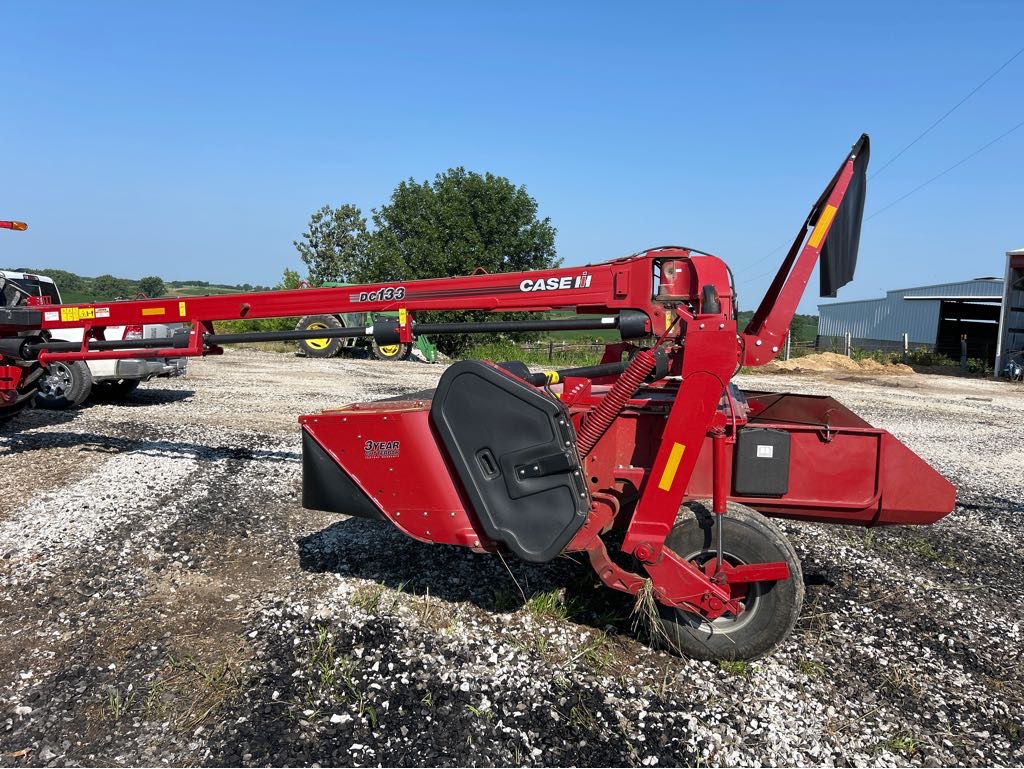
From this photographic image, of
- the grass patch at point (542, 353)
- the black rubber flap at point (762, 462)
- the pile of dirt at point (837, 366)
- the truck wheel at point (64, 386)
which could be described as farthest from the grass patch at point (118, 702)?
the pile of dirt at point (837, 366)

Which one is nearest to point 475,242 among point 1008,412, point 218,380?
point 218,380

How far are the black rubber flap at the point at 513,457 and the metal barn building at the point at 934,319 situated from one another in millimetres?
29058

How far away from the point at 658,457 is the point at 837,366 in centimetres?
2476

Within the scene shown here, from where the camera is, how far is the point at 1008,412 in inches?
561

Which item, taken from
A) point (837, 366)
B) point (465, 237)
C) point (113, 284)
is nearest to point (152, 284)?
point (113, 284)

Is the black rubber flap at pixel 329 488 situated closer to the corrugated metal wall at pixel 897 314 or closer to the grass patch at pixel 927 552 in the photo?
the grass patch at pixel 927 552

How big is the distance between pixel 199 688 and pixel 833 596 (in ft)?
13.4

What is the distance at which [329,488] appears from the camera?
4047 mm

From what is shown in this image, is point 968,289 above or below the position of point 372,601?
above

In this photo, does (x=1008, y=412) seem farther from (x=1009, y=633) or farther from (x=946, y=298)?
(x=946, y=298)

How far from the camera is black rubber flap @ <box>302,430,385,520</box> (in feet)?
13.0

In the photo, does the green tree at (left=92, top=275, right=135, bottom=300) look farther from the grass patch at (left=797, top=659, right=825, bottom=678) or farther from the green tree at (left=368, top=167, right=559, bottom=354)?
the grass patch at (left=797, top=659, right=825, bottom=678)

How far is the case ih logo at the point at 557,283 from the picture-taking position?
404cm

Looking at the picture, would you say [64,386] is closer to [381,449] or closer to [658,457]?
[381,449]
